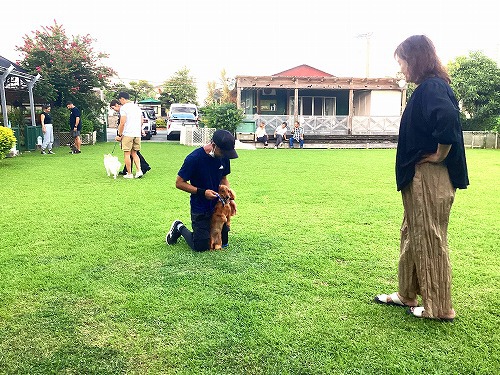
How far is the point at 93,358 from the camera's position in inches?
101

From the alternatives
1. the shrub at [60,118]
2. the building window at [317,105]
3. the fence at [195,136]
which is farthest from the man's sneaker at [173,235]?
the building window at [317,105]

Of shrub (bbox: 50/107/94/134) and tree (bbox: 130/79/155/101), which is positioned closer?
shrub (bbox: 50/107/94/134)

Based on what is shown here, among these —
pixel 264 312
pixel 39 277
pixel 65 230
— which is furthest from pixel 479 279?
pixel 65 230

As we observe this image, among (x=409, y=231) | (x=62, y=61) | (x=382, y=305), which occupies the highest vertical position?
(x=62, y=61)

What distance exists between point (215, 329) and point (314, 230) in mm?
2772

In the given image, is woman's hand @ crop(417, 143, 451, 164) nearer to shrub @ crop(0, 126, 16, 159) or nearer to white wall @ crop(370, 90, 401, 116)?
shrub @ crop(0, 126, 16, 159)

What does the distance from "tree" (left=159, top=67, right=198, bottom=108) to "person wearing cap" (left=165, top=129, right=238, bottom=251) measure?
48804mm

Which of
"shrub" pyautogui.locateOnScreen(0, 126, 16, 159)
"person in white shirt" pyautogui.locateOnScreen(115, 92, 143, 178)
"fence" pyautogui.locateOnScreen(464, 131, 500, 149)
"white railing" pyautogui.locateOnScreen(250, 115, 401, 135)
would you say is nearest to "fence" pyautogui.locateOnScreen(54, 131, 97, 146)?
"shrub" pyautogui.locateOnScreen(0, 126, 16, 159)

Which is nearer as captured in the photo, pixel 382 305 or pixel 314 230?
pixel 382 305

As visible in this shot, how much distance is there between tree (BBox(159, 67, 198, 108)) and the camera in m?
51.8

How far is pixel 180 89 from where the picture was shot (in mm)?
51375

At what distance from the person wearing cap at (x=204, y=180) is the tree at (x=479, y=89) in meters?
24.7

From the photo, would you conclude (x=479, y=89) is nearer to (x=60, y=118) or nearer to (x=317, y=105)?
(x=317, y=105)

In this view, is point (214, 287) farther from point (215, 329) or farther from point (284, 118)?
point (284, 118)
